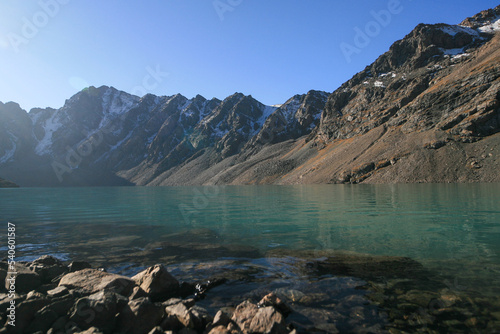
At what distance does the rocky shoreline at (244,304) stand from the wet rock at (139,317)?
0.02m

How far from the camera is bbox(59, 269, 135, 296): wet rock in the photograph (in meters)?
8.15

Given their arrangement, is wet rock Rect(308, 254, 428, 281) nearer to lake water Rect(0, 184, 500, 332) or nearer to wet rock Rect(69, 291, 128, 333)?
lake water Rect(0, 184, 500, 332)

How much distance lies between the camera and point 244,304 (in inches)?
277

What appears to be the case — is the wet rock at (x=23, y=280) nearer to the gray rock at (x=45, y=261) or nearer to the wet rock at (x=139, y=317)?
the gray rock at (x=45, y=261)

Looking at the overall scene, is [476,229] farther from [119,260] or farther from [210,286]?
[119,260]

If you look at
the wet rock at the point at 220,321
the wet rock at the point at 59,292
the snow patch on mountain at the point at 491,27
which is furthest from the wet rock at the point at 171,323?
the snow patch on mountain at the point at 491,27

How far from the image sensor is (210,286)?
9375 mm

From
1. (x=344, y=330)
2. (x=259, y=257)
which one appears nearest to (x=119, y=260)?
(x=259, y=257)

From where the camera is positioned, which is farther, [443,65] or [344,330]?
[443,65]

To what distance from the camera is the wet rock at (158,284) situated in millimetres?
8383

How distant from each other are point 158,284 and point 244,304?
3213 millimetres

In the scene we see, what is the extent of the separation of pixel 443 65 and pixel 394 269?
Result: 6772 inches

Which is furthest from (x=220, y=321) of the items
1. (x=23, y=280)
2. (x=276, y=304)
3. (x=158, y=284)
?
(x=23, y=280)

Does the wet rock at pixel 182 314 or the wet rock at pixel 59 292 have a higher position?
the wet rock at pixel 59 292
